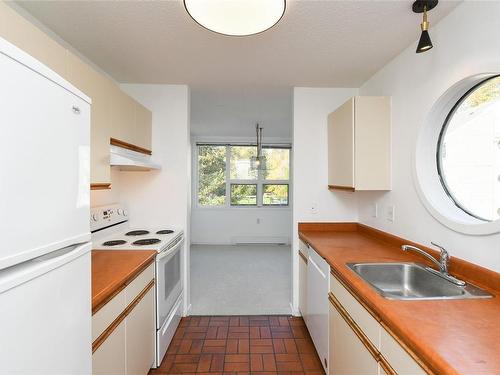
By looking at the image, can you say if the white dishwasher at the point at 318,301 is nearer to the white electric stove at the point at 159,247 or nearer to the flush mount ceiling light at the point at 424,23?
the white electric stove at the point at 159,247

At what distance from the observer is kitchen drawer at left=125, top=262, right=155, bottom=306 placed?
148 centimetres

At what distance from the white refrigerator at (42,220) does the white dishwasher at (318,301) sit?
1422 mm

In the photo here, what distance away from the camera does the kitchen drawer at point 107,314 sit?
1134 millimetres

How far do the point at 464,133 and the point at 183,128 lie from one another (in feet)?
7.59

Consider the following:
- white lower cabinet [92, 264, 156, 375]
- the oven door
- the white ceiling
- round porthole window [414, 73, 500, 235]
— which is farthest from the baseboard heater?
round porthole window [414, 73, 500, 235]

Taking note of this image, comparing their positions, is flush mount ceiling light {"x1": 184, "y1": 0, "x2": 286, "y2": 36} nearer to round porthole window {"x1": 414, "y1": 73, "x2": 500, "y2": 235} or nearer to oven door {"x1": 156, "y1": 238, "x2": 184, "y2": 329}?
round porthole window {"x1": 414, "y1": 73, "x2": 500, "y2": 235}

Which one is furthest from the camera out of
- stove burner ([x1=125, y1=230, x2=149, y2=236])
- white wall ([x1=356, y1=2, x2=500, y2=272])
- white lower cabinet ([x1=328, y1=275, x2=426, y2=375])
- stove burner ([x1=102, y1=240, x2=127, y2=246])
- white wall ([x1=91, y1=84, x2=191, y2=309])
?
white wall ([x1=91, y1=84, x2=191, y2=309])

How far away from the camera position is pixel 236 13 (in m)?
1.14

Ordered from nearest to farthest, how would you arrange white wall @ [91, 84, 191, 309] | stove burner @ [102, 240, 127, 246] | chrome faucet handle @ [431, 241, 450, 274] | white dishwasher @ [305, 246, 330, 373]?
chrome faucet handle @ [431, 241, 450, 274] → white dishwasher @ [305, 246, 330, 373] → stove burner @ [102, 240, 127, 246] → white wall @ [91, 84, 191, 309]

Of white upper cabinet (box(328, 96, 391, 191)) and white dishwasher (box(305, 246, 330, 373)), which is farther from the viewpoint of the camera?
white upper cabinet (box(328, 96, 391, 191))

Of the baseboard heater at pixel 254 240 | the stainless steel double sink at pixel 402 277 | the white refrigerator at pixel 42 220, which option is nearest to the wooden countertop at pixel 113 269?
the white refrigerator at pixel 42 220

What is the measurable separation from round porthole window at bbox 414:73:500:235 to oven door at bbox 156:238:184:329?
1.92 m

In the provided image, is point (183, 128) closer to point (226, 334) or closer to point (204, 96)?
point (204, 96)

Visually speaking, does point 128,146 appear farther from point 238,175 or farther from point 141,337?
point 238,175
